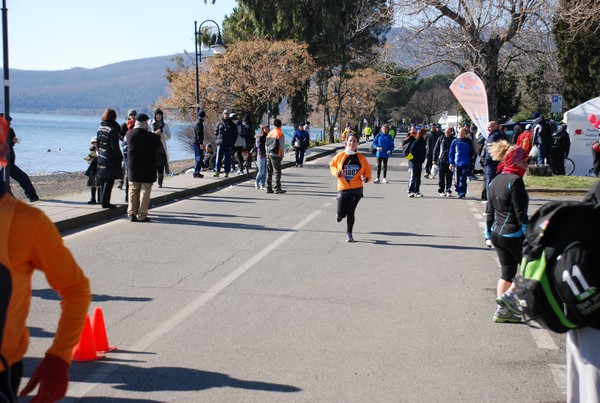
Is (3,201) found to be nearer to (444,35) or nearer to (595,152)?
(444,35)

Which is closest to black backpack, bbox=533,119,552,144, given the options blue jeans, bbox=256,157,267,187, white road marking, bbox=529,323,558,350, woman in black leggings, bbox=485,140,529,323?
blue jeans, bbox=256,157,267,187

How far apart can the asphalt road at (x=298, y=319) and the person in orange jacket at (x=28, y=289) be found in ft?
6.89

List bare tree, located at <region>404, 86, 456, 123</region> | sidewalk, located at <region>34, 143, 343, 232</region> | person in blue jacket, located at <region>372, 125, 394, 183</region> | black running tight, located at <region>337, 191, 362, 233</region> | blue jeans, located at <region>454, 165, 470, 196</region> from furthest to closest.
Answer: bare tree, located at <region>404, 86, 456, 123</region>
person in blue jacket, located at <region>372, 125, 394, 183</region>
blue jeans, located at <region>454, 165, 470, 196</region>
sidewalk, located at <region>34, 143, 343, 232</region>
black running tight, located at <region>337, 191, 362, 233</region>

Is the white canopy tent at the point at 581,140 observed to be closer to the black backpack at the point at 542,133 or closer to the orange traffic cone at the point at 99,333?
the black backpack at the point at 542,133

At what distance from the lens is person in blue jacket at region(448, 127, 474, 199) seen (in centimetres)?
1777

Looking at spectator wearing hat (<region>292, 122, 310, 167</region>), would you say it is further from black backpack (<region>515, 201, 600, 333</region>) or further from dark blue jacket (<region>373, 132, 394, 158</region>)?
black backpack (<region>515, 201, 600, 333</region>)

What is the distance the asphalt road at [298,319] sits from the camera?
4.90 m

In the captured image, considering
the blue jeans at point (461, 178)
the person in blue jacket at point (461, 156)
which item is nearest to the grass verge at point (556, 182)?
the blue jeans at point (461, 178)

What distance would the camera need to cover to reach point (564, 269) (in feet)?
9.33

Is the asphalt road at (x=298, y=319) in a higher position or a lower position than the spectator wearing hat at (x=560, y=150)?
lower

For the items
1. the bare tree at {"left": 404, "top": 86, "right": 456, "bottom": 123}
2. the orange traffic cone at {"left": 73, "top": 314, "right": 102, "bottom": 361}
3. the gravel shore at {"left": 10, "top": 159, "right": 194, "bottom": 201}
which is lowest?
the gravel shore at {"left": 10, "top": 159, "right": 194, "bottom": 201}

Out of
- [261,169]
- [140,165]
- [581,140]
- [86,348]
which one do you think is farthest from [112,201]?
[581,140]

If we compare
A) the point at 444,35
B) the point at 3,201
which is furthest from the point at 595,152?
the point at 3,201

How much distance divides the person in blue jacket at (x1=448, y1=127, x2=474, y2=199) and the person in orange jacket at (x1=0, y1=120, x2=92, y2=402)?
52.2 feet
